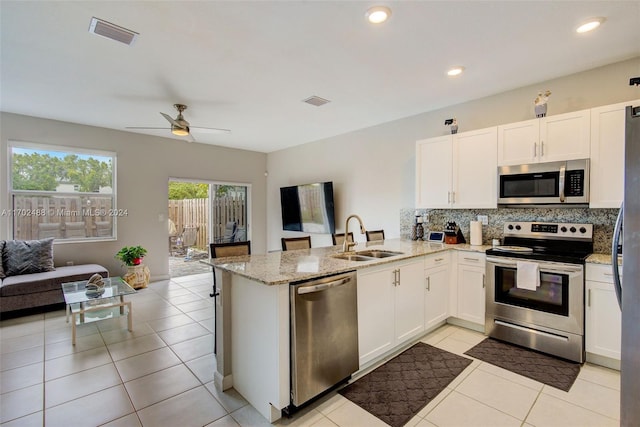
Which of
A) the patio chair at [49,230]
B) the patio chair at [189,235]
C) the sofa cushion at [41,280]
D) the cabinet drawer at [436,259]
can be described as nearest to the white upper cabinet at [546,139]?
the cabinet drawer at [436,259]

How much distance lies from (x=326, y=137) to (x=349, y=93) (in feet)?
7.12

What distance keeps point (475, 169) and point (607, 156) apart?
1.11 m

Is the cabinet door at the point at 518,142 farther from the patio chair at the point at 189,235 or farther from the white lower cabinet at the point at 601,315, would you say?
the patio chair at the point at 189,235

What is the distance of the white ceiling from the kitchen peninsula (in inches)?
72.2

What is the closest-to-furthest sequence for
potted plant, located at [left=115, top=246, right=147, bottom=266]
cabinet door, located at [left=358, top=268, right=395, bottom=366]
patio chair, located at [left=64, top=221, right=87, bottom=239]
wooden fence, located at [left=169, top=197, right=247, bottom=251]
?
cabinet door, located at [left=358, top=268, right=395, bottom=366], patio chair, located at [left=64, top=221, right=87, bottom=239], potted plant, located at [left=115, top=246, right=147, bottom=266], wooden fence, located at [left=169, top=197, right=247, bottom=251]

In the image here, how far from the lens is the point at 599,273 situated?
97.4 inches

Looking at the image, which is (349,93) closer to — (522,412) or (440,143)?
(440,143)

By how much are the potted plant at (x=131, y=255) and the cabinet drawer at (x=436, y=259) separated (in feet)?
15.0

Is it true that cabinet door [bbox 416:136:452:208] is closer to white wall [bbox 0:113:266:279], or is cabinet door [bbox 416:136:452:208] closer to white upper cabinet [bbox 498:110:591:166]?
white upper cabinet [bbox 498:110:591:166]

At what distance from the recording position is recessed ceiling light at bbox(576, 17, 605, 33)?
220 centimetres

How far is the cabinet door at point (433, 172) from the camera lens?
366 cm

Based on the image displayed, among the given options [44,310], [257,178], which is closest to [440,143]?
[257,178]

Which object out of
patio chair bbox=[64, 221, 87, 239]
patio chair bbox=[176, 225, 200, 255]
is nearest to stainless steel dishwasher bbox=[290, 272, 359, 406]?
patio chair bbox=[64, 221, 87, 239]

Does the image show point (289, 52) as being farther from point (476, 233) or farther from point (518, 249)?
point (518, 249)
